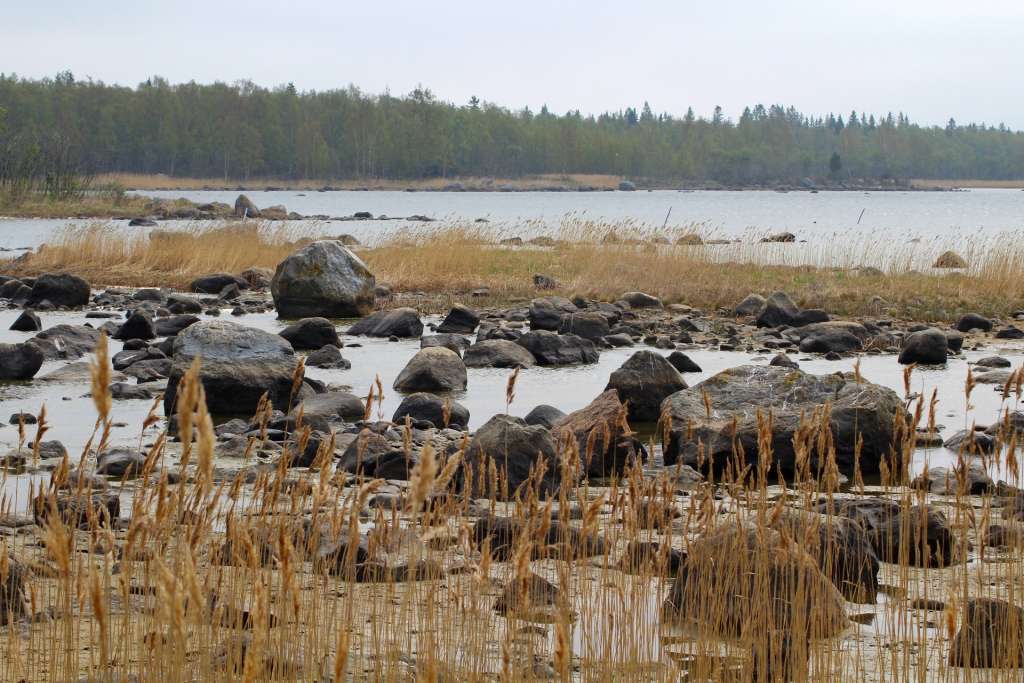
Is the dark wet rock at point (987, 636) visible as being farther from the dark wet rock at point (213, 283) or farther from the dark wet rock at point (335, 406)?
the dark wet rock at point (213, 283)

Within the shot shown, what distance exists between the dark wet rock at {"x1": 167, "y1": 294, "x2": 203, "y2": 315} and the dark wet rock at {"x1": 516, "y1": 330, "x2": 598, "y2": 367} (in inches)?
284

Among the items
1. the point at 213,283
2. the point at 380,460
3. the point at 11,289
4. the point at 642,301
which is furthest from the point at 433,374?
the point at 11,289

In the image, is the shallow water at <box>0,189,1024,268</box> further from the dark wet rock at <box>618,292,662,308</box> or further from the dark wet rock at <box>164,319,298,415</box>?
the dark wet rock at <box>164,319,298,415</box>

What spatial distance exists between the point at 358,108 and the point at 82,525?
132 metres

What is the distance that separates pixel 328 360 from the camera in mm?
14859

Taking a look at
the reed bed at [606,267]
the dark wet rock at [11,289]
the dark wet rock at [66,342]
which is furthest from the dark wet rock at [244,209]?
the dark wet rock at [66,342]

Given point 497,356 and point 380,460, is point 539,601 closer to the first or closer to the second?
point 380,460

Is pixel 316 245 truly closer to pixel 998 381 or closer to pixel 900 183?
pixel 998 381

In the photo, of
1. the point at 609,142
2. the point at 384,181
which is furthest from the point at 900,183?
the point at 384,181

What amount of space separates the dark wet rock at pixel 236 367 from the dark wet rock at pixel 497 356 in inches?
119

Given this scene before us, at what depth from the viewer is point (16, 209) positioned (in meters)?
62.6

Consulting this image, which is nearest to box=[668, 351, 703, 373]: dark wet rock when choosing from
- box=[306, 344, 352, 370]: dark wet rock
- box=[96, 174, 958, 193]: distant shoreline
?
box=[306, 344, 352, 370]: dark wet rock

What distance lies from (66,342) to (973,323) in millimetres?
13572

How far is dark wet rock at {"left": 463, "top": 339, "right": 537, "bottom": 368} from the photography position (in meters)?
15.0
